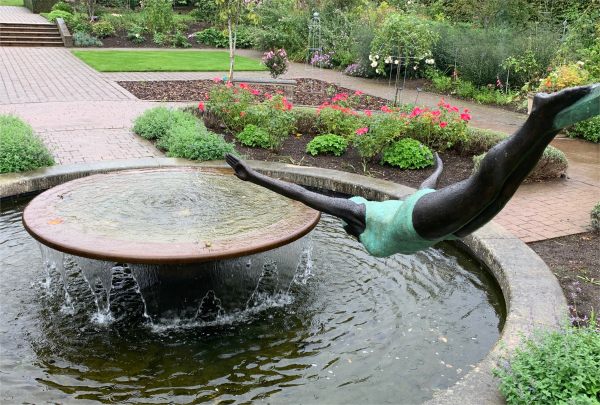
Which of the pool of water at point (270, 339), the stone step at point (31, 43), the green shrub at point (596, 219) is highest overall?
the stone step at point (31, 43)

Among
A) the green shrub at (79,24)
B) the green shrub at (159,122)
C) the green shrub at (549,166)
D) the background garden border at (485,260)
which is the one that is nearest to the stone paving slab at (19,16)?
the green shrub at (79,24)

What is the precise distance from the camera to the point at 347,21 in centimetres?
1859

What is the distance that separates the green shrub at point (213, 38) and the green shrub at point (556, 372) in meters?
21.0

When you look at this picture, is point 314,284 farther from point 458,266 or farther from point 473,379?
point 473,379

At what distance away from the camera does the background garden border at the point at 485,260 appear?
3.00 meters

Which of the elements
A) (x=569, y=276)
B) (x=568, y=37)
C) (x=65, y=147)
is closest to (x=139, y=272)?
(x=569, y=276)

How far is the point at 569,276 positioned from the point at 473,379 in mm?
1956

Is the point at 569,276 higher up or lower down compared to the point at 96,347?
higher up

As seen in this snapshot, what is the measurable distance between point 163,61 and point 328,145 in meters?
11.3

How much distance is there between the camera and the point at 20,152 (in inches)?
253

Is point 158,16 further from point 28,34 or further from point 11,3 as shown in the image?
point 11,3

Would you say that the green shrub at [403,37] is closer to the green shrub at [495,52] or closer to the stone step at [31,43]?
the green shrub at [495,52]

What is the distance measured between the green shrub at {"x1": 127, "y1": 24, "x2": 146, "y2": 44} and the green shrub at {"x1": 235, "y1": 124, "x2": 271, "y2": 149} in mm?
15047

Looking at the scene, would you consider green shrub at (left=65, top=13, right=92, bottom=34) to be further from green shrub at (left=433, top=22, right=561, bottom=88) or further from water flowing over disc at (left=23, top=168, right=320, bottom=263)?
water flowing over disc at (left=23, top=168, right=320, bottom=263)
